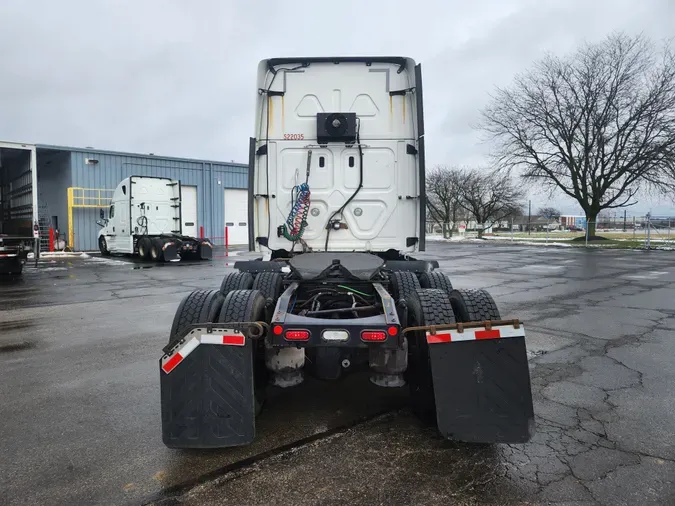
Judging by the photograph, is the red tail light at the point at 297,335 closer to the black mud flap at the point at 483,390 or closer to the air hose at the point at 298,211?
the black mud flap at the point at 483,390

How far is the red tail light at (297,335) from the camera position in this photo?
3160mm

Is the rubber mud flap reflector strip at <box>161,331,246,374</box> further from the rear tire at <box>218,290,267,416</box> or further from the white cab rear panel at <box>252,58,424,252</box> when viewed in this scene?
the white cab rear panel at <box>252,58,424,252</box>

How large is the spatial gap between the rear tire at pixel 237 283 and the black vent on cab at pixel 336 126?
6.33 feet

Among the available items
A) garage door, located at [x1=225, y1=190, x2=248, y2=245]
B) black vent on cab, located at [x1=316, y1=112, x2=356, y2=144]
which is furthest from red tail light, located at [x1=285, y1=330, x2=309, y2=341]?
garage door, located at [x1=225, y1=190, x2=248, y2=245]

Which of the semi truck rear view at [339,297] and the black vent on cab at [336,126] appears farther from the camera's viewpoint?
the black vent on cab at [336,126]

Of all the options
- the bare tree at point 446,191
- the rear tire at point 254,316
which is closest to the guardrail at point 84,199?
the rear tire at point 254,316

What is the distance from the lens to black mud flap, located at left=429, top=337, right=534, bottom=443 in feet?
9.87

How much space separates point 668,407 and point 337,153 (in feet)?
13.6

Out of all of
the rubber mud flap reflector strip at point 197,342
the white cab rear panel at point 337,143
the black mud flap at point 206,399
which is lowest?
the black mud flap at point 206,399

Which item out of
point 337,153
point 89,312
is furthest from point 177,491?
point 89,312

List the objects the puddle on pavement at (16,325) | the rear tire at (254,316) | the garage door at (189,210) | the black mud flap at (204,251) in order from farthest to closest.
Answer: the garage door at (189,210)
the black mud flap at (204,251)
the puddle on pavement at (16,325)
the rear tire at (254,316)

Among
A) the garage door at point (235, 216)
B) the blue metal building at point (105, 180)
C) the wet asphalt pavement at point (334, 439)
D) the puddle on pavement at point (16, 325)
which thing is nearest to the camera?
the wet asphalt pavement at point (334, 439)

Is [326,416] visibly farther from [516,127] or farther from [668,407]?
[516,127]

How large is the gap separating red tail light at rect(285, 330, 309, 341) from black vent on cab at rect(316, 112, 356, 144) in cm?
322
